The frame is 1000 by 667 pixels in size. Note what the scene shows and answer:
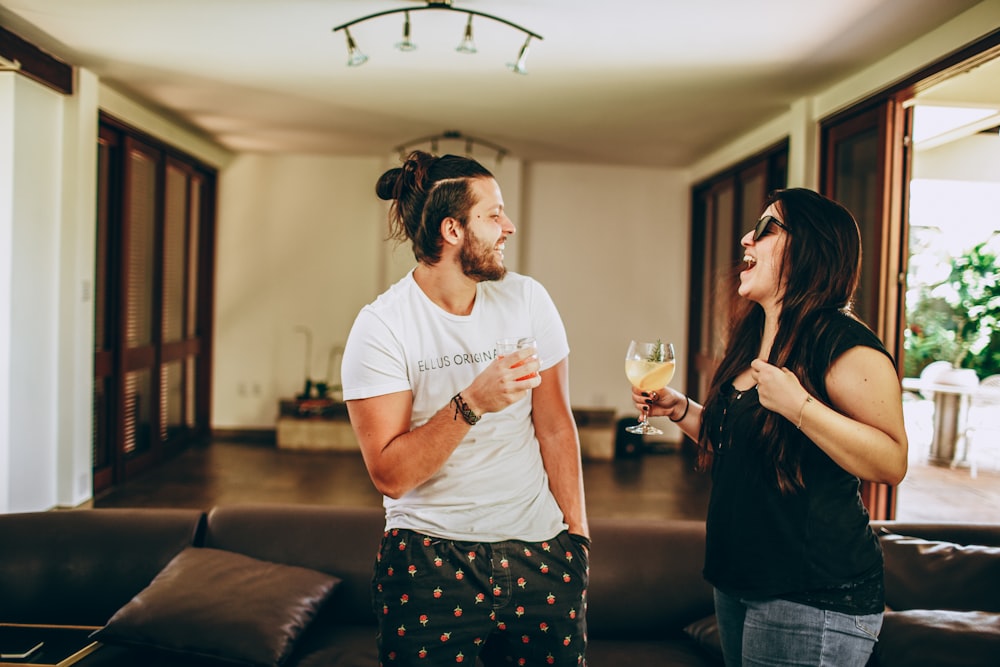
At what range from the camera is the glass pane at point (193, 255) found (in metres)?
6.54

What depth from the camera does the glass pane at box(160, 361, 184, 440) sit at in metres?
5.99

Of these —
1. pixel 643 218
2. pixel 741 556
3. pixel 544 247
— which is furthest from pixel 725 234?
pixel 741 556

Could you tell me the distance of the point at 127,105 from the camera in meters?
5.00

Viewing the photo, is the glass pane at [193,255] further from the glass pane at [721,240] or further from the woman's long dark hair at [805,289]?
the woman's long dark hair at [805,289]

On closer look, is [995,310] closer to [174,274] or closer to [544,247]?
[544,247]

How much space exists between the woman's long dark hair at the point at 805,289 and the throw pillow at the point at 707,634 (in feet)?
2.77

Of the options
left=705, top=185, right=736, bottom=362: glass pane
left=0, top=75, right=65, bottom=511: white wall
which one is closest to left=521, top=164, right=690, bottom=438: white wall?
left=705, top=185, right=736, bottom=362: glass pane

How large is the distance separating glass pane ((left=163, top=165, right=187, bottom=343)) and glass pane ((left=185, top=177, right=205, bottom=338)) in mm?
141

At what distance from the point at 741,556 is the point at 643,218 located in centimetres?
620

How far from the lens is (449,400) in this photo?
4.51ft

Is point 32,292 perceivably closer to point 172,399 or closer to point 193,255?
point 172,399

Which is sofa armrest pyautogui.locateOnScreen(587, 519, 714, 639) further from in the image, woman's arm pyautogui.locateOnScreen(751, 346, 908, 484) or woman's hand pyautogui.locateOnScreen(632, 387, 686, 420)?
woman's arm pyautogui.locateOnScreen(751, 346, 908, 484)

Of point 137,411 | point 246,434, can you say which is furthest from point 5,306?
point 246,434

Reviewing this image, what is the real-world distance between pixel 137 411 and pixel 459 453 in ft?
16.0
